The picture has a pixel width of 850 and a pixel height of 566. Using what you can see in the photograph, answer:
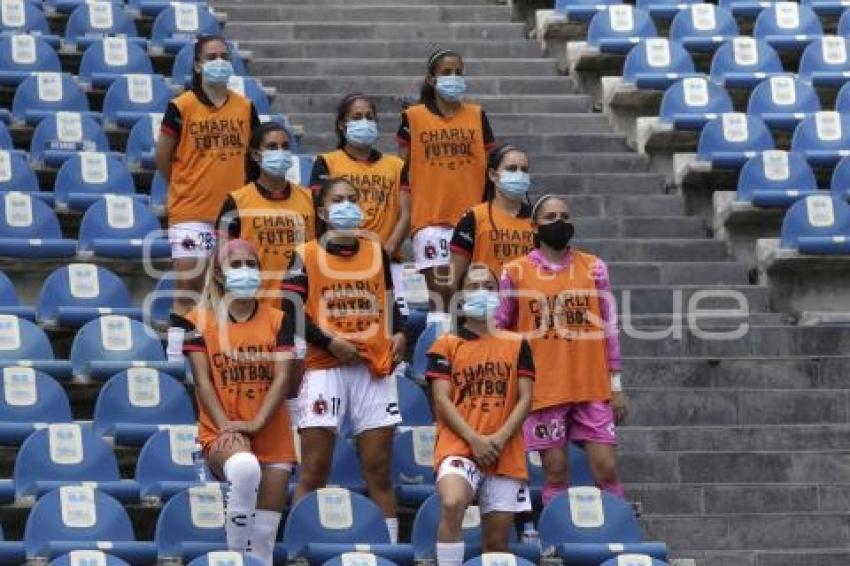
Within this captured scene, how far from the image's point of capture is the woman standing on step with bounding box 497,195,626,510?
38.6ft

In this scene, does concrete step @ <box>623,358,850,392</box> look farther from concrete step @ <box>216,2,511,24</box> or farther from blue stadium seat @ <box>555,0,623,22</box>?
concrete step @ <box>216,2,511,24</box>

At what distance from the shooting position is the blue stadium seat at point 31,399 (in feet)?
39.8

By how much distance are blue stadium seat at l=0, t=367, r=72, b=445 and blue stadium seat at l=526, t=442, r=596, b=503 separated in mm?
2119

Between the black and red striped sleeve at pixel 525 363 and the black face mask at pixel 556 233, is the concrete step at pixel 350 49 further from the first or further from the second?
the black and red striped sleeve at pixel 525 363

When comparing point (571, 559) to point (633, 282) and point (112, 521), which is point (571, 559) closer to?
point (112, 521)

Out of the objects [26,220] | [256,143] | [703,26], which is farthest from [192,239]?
[703,26]

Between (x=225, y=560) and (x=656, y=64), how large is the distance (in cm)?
673

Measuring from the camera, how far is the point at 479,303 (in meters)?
11.4

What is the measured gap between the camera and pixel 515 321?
12.0m

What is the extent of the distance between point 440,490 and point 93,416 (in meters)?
2.22

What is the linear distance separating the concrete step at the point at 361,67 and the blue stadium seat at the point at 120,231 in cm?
295

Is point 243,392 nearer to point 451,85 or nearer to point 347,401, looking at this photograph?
point 347,401

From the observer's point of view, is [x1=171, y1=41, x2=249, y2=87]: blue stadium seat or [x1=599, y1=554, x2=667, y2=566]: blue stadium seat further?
[x1=171, y1=41, x2=249, y2=87]: blue stadium seat

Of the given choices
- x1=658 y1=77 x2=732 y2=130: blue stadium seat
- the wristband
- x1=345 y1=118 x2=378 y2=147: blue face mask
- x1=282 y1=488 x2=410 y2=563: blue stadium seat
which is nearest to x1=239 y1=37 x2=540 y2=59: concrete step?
x1=658 y1=77 x2=732 y2=130: blue stadium seat
